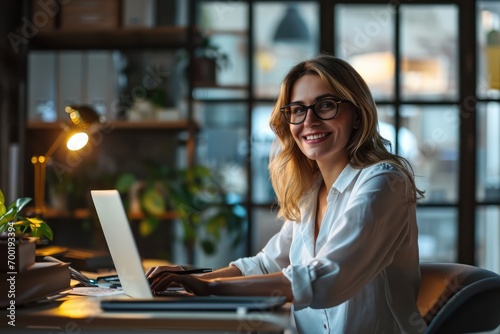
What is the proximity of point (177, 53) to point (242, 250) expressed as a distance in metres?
1.28

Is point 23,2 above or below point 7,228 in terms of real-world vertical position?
above

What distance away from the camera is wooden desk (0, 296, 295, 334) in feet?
4.78

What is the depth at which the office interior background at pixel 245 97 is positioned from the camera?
4336 millimetres

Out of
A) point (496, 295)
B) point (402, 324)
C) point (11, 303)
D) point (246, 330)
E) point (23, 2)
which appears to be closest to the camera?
point (246, 330)

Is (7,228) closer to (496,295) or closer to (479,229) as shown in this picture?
(496,295)

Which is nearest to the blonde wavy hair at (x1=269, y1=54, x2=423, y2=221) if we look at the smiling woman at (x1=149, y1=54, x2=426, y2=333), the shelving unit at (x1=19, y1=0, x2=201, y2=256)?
the smiling woman at (x1=149, y1=54, x2=426, y2=333)

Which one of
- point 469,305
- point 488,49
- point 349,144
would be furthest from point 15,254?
point 488,49

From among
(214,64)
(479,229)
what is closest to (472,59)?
(479,229)

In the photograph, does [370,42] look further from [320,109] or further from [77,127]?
[320,109]

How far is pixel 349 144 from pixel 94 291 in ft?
2.70

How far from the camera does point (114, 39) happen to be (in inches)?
174

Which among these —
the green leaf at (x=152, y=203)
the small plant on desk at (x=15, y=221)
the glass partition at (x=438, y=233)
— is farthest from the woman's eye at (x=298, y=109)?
the glass partition at (x=438, y=233)

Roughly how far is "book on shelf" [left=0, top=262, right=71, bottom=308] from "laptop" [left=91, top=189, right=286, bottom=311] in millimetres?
165

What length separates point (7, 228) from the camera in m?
1.83
